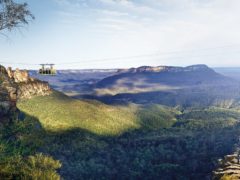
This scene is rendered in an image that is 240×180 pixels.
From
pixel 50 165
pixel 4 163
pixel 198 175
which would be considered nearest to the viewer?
pixel 4 163

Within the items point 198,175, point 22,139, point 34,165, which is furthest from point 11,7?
point 198,175

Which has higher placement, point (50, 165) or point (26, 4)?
point (26, 4)

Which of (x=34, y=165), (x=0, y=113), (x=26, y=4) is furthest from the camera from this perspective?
(x=0, y=113)

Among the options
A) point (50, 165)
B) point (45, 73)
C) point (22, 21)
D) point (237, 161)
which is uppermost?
point (22, 21)

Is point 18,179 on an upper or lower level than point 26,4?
lower

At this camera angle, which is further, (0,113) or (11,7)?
(0,113)

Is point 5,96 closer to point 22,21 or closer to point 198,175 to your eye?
point 22,21

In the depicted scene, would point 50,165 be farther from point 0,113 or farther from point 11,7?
point 11,7

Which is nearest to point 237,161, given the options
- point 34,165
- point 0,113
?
point 34,165

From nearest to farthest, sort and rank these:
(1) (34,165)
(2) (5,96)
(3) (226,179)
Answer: (3) (226,179) → (1) (34,165) → (2) (5,96)
